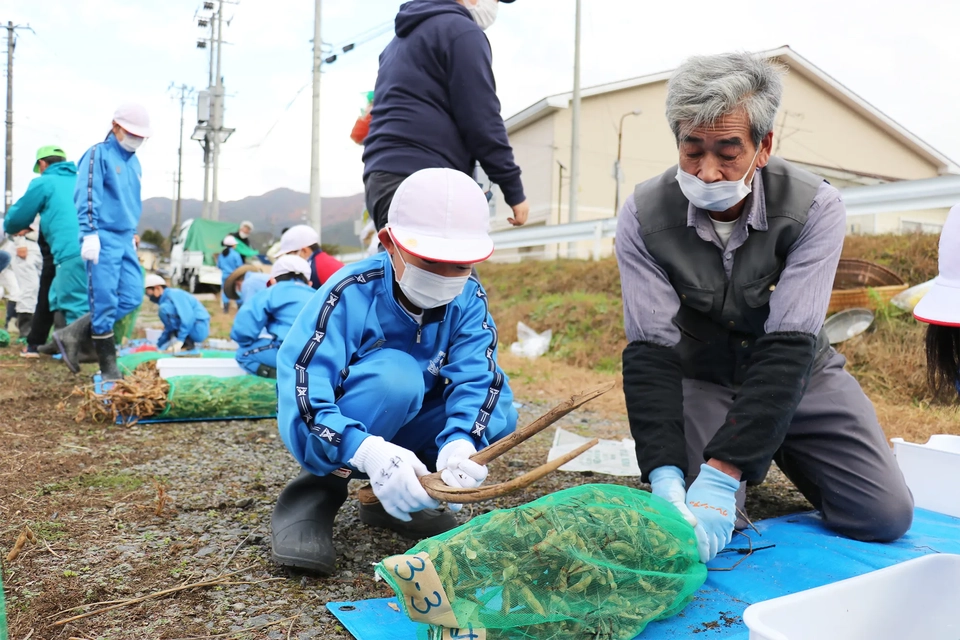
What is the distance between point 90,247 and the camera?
4539 millimetres

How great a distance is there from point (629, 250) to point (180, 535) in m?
1.64

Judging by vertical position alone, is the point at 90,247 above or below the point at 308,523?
above

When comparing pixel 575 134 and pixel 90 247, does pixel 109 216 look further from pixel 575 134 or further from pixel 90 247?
pixel 575 134

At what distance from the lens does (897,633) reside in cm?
149

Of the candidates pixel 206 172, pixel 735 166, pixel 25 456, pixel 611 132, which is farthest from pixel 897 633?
pixel 206 172

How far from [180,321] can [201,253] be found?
13.9 metres

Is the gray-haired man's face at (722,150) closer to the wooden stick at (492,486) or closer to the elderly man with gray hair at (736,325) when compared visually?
the elderly man with gray hair at (736,325)

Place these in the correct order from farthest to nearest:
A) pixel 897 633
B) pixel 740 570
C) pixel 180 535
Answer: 1. pixel 180 535
2. pixel 740 570
3. pixel 897 633

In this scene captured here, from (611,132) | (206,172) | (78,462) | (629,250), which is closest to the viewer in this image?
(629,250)

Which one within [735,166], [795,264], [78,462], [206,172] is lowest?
[78,462]

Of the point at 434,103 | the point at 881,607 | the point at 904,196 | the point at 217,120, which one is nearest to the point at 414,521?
the point at 881,607

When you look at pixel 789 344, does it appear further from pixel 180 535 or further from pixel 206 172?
pixel 206 172

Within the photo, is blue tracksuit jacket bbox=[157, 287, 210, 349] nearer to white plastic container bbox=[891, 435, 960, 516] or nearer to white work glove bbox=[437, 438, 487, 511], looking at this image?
white work glove bbox=[437, 438, 487, 511]

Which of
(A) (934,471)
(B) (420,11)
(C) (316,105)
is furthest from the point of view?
(C) (316,105)
